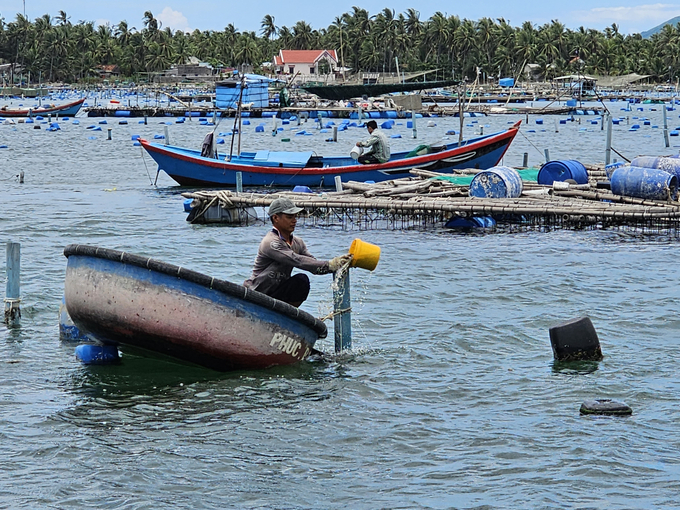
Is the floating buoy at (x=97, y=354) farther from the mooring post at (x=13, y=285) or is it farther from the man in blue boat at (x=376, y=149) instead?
the man in blue boat at (x=376, y=149)

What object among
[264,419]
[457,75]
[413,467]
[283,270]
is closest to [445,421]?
[413,467]

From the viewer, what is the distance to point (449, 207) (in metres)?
19.8

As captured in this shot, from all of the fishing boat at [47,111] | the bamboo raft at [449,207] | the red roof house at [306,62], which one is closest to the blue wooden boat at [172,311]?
the bamboo raft at [449,207]

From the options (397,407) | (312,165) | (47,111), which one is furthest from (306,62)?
(397,407)

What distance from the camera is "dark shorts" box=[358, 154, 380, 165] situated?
84.2 feet

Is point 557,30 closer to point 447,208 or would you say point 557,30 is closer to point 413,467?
point 447,208

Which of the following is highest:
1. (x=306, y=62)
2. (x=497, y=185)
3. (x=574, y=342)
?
(x=306, y=62)

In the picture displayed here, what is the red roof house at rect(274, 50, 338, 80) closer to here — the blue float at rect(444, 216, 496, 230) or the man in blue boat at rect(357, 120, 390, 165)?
the man in blue boat at rect(357, 120, 390, 165)

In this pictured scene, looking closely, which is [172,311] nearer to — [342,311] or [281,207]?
[281,207]

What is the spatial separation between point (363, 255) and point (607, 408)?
2.84 metres

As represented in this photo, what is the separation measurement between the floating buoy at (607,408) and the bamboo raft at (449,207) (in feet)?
33.6

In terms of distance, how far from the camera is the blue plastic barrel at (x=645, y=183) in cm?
1934

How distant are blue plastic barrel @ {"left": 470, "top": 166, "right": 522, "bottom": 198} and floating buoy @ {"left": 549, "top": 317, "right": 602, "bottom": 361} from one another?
10.1m

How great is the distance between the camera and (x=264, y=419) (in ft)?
28.6
